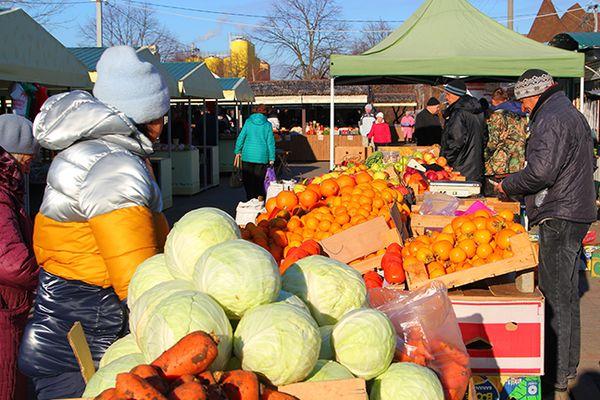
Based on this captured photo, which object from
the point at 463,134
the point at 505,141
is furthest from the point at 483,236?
the point at 505,141

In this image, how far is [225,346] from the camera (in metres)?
1.77

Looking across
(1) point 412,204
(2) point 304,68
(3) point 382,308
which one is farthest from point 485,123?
(2) point 304,68

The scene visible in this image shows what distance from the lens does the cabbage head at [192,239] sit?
2.10 meters

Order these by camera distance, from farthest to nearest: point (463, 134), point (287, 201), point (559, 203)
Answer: point (463, 134) → point (287, 201) → point (559, 203)

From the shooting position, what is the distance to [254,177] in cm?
1129

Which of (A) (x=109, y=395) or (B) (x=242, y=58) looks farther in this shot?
(B) (x=242, y=58)

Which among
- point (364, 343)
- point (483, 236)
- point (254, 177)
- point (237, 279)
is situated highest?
point (237, 279)

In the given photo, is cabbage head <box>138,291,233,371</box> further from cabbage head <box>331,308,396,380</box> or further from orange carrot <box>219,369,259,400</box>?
cabbage head <box>331,308,396,380</box>

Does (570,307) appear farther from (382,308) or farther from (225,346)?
(225,346)

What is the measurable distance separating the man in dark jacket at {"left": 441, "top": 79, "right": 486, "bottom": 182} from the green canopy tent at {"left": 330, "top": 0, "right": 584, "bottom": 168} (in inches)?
27.1

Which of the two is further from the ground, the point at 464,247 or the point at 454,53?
the point at 454,53

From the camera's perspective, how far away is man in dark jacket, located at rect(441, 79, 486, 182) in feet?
28.1

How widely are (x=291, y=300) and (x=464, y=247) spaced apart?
2535 mm

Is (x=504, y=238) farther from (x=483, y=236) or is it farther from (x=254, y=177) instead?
(x=254, y=177)
